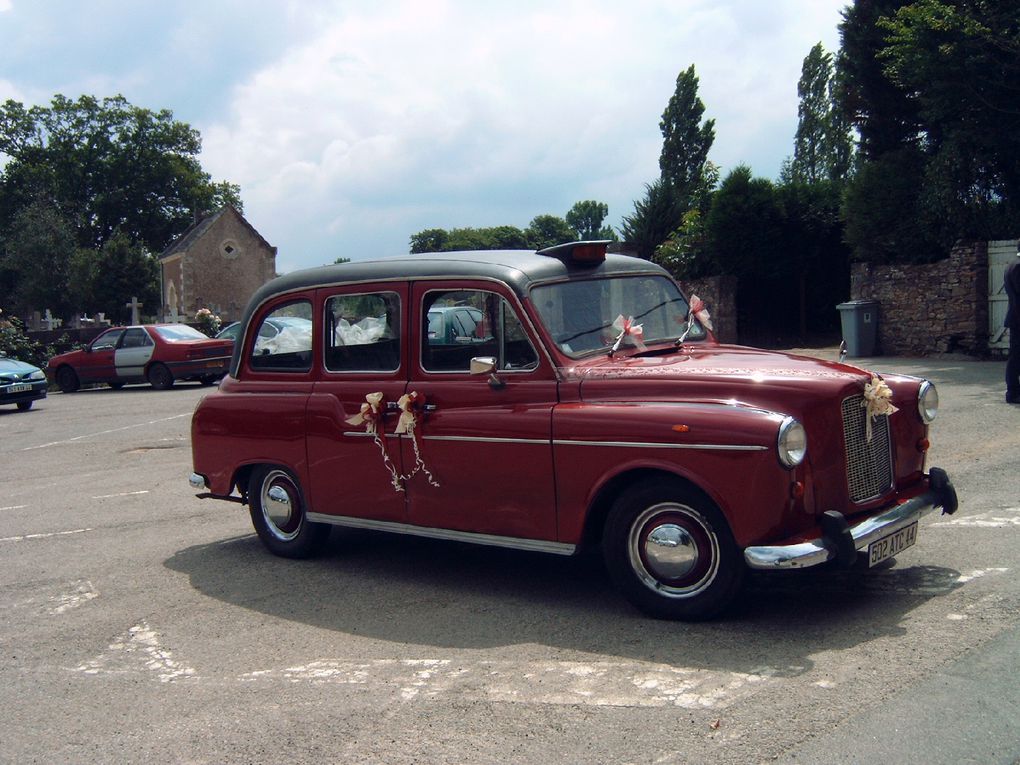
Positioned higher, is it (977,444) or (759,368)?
(759,368)

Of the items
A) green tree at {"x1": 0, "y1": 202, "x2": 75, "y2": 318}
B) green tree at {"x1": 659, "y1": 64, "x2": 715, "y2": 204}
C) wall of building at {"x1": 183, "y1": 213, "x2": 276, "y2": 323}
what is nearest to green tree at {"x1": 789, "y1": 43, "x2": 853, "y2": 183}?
green tree at {"x1": 659, "y1": 64, "x2": 715, "y2": 204}

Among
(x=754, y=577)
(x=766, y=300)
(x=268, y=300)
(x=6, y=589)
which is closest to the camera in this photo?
(x=754, y=577)

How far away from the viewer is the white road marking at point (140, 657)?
507cm

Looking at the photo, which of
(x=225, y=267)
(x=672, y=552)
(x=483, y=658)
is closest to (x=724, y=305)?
(x=672, y=552)

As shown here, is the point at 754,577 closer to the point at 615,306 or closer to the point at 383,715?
the point at 615,306

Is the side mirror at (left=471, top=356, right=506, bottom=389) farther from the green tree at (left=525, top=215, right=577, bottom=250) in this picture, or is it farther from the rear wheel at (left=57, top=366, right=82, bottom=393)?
the green tree at (left=525, top=215, right=577, bottom=250)

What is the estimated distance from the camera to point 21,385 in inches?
885

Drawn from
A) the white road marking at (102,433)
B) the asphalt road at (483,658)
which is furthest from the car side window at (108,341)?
the asphalt road at (483,658)

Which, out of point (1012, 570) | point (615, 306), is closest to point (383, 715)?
point (615, 306)

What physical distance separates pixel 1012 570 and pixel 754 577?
1380 millimetres

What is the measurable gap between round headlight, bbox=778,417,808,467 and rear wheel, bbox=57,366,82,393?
83.7 feet

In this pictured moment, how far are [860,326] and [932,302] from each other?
135 centimetres

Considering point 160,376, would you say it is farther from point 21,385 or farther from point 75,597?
point 75,597

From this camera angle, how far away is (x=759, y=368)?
18.1 feet
